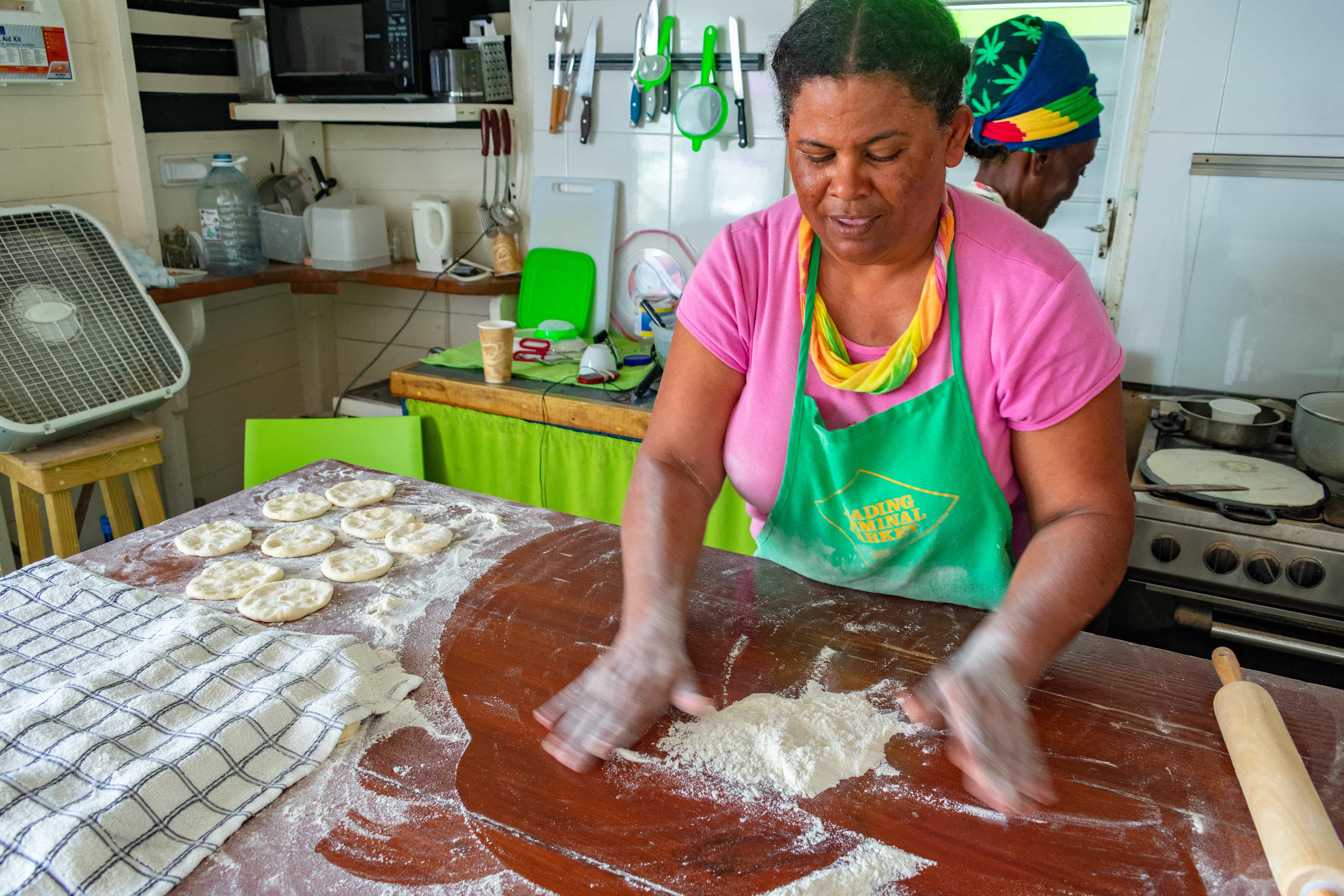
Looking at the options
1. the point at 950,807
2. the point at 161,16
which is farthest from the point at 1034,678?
the point at 161,16

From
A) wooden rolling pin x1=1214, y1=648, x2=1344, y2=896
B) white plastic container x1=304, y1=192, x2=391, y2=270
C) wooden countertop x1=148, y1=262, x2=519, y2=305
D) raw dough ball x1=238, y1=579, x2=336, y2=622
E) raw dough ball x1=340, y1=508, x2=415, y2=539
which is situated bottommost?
raw dough ball x1=238, y1=579, x2=336, y2=622

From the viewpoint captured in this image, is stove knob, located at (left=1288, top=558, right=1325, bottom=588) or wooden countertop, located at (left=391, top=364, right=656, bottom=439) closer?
stove knob, located at (left=1288, top=558, right=1325, bottom=588)

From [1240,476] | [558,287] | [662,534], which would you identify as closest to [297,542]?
[662,534]

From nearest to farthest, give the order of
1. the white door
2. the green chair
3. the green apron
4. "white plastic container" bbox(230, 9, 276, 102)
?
the green apron < the green chair < the white door < "white plastic container" bbox(230, 9, 276, 102)

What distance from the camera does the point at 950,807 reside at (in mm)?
997

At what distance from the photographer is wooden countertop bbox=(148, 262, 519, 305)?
3.37 meters

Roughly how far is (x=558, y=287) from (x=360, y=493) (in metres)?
1.78

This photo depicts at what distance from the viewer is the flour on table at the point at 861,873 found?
89cm

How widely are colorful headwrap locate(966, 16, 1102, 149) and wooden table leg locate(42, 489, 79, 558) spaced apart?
2535 mm

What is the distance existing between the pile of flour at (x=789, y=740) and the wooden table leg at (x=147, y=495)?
2.18 meters

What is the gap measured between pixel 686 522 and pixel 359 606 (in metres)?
0.54

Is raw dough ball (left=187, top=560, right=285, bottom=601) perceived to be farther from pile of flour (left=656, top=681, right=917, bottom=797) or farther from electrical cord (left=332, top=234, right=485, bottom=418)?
electrical cord (left=332, top=234, right=485, bottom=418)

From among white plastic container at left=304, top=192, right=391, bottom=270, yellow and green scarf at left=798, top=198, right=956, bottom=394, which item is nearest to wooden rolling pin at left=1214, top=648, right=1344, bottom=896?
yellow and green scarf at left=798, top=198, right=956, bottom=394

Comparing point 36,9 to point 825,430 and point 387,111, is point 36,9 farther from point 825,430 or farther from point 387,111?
point 825,430
